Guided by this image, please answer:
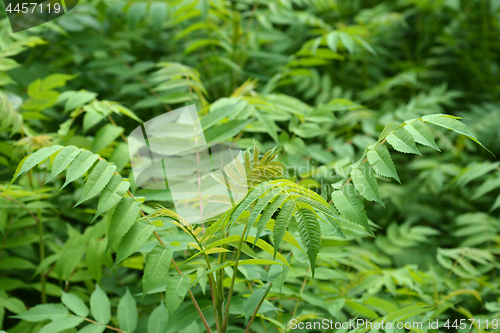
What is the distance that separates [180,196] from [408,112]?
131 cm

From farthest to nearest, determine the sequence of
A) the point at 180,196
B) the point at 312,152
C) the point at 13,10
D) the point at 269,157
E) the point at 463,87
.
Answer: the point at 463,87 → the point at 13,10 → the point at 312,152 → the point at 180,196 → the point at 269,157

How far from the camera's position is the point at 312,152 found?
5.11ft

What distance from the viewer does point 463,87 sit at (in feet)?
8.84

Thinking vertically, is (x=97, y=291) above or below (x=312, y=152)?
below

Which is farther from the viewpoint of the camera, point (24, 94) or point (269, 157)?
point (24, 94)

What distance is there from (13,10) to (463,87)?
9.48 ft

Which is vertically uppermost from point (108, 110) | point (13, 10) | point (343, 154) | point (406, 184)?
point (13, 10)

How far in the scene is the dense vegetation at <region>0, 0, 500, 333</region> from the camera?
0.82 m

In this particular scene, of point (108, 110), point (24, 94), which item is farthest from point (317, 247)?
point (24, 94)

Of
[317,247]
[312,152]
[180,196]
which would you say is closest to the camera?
[317,247]

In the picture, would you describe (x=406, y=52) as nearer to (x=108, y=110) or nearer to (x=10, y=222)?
(x=108, y=110)

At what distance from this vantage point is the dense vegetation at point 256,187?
2.71ft

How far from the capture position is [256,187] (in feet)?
2.35

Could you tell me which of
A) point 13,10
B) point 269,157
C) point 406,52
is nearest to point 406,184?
point 406,52
